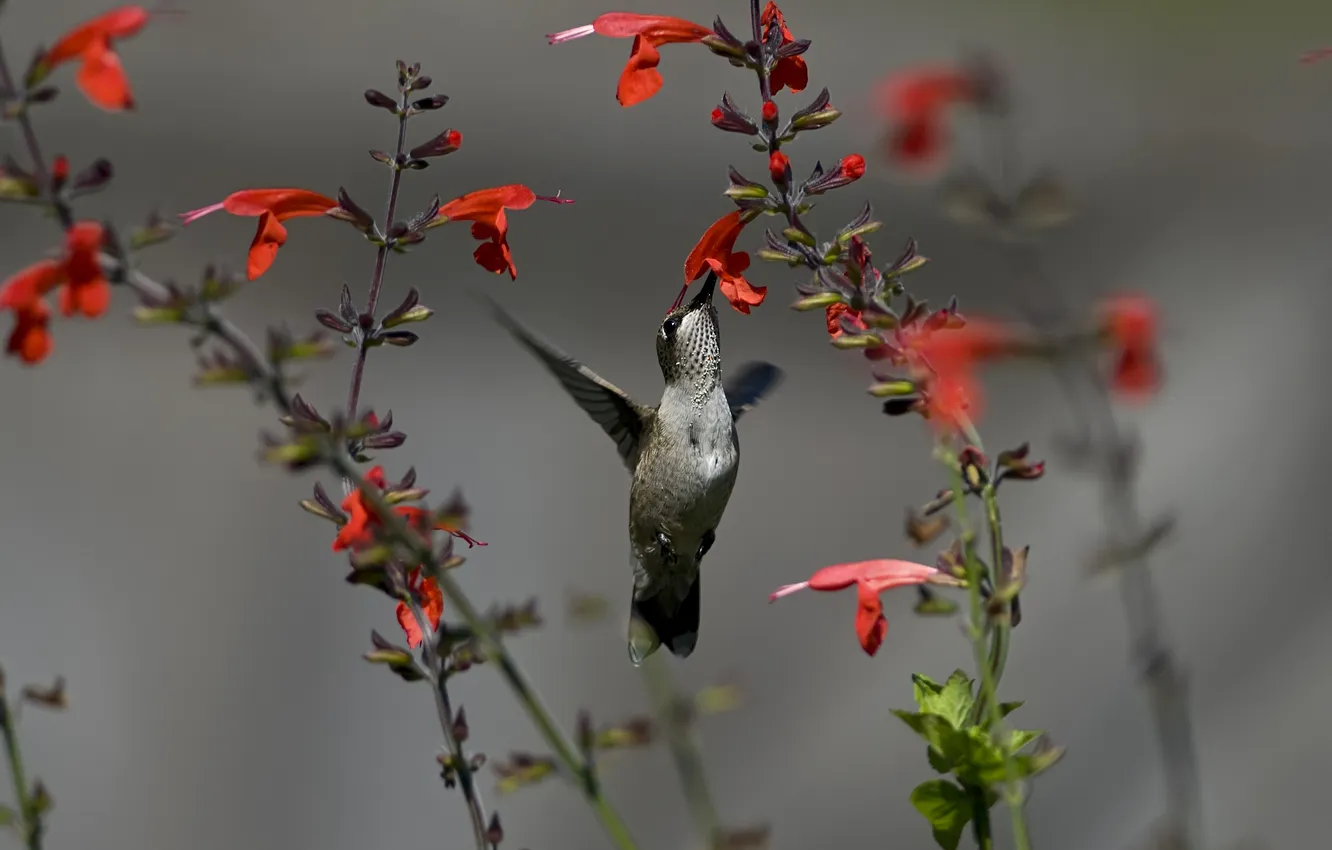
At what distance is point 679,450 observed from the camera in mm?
1776

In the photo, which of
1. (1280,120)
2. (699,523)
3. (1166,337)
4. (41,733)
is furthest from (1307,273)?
(1166,337)

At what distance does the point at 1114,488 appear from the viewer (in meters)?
0.72

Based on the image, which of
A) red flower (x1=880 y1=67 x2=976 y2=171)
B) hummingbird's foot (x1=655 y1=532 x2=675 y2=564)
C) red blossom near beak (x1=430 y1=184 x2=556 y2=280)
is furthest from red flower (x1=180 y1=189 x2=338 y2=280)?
hummingbird's foot (x1=655 y1=532 x2=675 y2=564)

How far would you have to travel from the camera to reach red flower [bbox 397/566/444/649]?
3.16 feet

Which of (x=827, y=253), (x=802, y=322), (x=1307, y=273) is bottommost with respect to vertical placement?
(x=827, y=253)

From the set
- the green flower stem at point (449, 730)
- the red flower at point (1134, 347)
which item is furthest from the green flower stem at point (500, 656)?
the red flower at point (1134, 347)

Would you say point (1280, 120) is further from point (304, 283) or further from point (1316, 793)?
point (304, 283)

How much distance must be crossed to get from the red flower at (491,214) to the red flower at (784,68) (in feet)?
0.75

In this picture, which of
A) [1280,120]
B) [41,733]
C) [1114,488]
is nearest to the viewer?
[1114,488]

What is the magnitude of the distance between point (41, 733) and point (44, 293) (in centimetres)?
341

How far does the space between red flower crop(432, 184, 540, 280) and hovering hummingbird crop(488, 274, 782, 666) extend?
1.34 ft

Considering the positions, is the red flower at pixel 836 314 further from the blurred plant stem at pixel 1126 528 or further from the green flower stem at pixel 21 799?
the green flower stem at pixel 21 799

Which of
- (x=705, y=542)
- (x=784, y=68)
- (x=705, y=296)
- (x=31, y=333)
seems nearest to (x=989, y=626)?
(x=784, y=68)

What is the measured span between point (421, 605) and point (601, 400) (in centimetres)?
79
